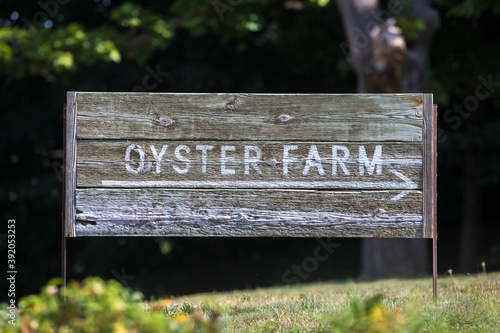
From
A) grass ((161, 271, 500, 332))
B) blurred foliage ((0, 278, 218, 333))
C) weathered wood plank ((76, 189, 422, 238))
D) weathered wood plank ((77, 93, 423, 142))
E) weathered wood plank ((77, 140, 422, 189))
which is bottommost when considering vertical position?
grass ((161, 271, 500, 332))

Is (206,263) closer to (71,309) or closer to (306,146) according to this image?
(306,146)

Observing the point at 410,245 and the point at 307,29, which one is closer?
the point at 410,245

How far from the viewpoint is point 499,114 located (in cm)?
1397

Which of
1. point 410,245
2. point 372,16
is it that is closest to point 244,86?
point 372,16

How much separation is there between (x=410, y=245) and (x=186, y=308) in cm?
658

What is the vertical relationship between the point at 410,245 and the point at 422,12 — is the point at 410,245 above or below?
below

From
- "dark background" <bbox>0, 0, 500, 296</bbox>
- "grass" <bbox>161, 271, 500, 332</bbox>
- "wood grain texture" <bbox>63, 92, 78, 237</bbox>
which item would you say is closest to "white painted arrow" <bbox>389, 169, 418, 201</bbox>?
"grass" <bbox>161, 271, 500, 332</bbox>

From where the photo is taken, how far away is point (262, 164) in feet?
15.5

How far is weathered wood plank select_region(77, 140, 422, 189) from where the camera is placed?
4.70 metres

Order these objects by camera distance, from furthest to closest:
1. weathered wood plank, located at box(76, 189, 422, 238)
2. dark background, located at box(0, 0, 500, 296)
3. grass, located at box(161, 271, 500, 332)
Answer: dark background, located at box(0, 0, 500, 296)
weathered wood plank, located at box(76, 189, 422, 238)
grass, located at box(161, 271, 500, 332)

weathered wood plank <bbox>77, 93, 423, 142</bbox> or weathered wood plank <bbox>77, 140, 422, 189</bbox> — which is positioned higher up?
weathered wood plank <bbox>77, 93, 423, 142</bbox>

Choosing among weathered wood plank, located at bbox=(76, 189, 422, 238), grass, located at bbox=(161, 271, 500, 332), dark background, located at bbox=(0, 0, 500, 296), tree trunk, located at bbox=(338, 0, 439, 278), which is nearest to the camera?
grass, located at bbox=(161, 271, 500, 332)

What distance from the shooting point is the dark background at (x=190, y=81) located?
11406mm

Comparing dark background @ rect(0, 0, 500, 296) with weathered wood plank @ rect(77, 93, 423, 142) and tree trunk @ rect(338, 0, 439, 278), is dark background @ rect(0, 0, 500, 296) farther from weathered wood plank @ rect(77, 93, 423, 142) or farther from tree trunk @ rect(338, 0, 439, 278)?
weathered wood plank @ rect(77, 93, 423, 142)
